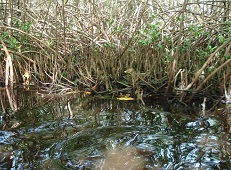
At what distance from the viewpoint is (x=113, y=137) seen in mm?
1742

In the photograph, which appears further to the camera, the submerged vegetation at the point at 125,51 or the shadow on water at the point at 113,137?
the submerged vegetation at the point at 125,51

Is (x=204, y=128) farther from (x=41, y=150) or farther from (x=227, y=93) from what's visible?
(x=41, y=150)

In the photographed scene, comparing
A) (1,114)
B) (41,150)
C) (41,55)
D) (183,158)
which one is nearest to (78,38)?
(41,55)

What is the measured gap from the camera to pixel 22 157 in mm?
Result: 1431

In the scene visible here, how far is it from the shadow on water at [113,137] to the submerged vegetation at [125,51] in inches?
13.3

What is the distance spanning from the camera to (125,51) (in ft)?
9.45

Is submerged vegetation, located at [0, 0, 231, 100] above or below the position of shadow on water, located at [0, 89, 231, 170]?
above

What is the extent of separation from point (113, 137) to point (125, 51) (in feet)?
4.47

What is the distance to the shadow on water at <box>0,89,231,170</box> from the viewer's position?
4.60 ft

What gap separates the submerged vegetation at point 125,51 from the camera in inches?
95.8

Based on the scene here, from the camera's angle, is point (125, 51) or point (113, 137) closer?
point (113, 137)

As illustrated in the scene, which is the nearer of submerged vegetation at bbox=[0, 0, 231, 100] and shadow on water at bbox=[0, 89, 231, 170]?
shadow on water at bbox=[0, 89, 231, 170]

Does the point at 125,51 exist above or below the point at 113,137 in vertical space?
above

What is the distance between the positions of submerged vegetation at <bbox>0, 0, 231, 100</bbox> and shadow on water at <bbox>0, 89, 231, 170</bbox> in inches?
13.3
